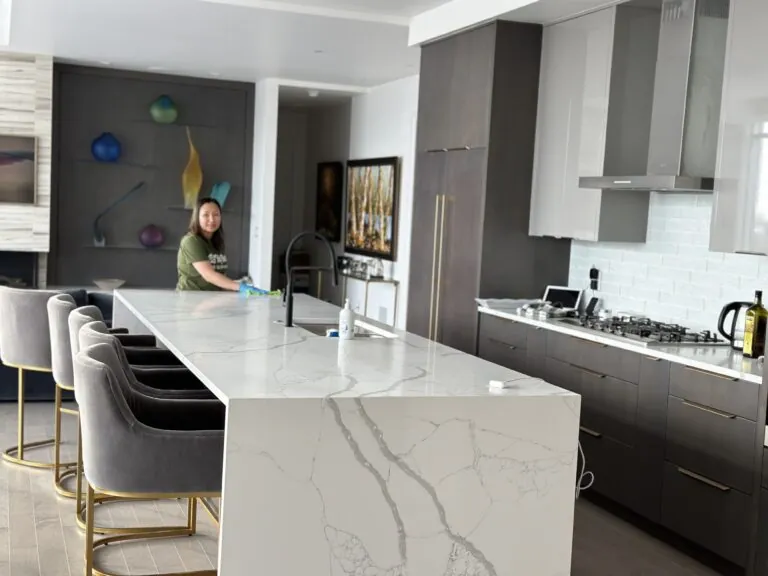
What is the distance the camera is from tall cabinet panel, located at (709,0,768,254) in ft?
13.3

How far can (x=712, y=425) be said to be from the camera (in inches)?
159

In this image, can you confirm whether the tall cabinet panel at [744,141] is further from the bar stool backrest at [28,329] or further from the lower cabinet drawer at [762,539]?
the bar stool backrest at [28,329]

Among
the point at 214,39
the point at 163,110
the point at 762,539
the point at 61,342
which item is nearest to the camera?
the point at 762,539

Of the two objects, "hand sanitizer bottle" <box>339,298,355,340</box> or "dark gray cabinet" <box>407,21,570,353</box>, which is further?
"dark gray cabinet" <box>407,21,570,353</box>

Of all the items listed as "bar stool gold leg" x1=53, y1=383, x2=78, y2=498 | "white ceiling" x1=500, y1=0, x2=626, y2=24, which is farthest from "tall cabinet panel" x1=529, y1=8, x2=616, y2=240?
"bar stool gold leg" x1=53, y1=383, x2=78, y2=498

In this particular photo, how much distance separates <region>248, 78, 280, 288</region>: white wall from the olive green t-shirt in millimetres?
3604

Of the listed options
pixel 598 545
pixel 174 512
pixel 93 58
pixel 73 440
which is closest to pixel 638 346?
pixel 598 545

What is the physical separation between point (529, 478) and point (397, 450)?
48 cm

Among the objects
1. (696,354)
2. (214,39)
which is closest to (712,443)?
(696,354)

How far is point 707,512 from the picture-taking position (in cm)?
407

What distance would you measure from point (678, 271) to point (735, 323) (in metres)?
0.67

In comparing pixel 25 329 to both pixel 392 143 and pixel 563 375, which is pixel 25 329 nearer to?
pixel 563 375

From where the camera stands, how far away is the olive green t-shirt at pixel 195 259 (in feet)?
18.9

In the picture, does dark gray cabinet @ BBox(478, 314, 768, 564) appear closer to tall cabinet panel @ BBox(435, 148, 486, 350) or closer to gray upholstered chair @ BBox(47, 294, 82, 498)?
tall cabinet panel @ BBox(435, 148, 486, 350)
